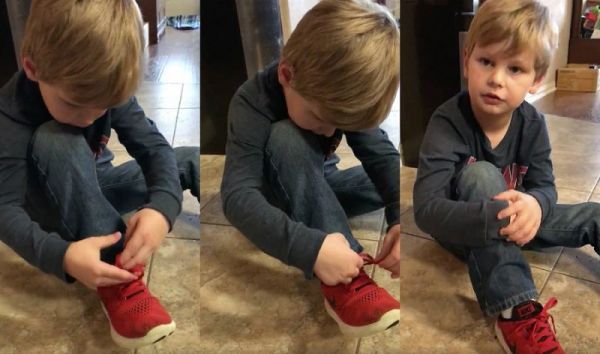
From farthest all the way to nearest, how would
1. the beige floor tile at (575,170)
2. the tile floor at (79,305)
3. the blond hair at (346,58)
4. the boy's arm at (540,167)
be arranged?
the beige floor tile at (575,170) < the boy's arm at (540,167) < the tile floor at (79,305) < the blond hair at (346,58)

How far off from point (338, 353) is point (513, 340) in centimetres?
24

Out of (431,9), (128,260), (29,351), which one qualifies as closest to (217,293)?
(128,260)

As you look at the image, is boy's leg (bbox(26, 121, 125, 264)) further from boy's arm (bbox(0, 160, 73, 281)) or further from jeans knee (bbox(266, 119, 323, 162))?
jeans knee (bbox(266, 119, 323, 162))

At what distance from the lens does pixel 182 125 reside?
56 centimetres

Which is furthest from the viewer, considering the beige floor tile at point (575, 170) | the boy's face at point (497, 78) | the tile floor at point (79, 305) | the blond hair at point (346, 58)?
the beige floor tile at point (575, 170)

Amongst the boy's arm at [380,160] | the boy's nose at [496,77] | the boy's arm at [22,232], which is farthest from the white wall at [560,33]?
the boy's arm at [22,232]

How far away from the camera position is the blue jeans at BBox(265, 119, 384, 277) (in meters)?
0.52

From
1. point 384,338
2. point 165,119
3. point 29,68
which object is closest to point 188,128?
point 165,119

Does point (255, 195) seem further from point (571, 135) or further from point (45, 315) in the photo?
point (571, 135)

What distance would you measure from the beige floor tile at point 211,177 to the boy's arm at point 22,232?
0.44 ft

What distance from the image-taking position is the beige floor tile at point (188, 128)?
0.55m

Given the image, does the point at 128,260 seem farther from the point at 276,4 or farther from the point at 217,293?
the point at 276,4

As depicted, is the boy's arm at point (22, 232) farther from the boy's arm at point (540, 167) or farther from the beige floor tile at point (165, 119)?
the boy's arm at point (540, 167)

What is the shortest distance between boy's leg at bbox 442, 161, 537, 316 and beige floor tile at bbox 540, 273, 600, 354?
6 centimetres
